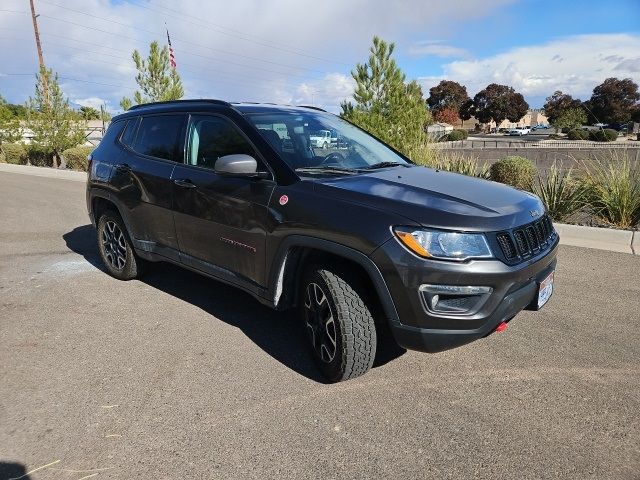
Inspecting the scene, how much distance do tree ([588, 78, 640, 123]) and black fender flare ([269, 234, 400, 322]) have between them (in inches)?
3140

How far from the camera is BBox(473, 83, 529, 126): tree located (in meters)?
86.8

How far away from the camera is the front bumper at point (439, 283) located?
2.63 m

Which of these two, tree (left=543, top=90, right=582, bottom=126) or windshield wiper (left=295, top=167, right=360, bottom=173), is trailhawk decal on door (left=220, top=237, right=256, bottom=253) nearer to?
windshield wiper (left=295, top=167, right=360, bottom=173)

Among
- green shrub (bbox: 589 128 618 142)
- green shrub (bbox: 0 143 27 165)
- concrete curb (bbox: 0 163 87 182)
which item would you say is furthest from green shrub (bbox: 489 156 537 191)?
green shrub (bbox: 589 128 618 142)

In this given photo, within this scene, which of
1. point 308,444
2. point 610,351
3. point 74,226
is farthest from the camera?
point 74,226

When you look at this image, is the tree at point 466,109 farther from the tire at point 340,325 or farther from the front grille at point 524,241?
the tire at point 340,325

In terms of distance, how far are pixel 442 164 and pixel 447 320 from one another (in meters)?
7.54

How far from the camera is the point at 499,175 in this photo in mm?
9805

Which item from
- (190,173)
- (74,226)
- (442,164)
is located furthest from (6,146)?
(190,173)

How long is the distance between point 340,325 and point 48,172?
63.1 ft

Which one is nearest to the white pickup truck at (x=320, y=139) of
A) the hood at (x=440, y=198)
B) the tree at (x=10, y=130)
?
the hood at (x=440, y=198)

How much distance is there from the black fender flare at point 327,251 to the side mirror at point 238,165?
1.70 feet

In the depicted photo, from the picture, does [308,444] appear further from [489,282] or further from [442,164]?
[442,164]

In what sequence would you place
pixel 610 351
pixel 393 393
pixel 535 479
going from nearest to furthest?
pixel 535 479
pixel 393 393
pixel 610 351
